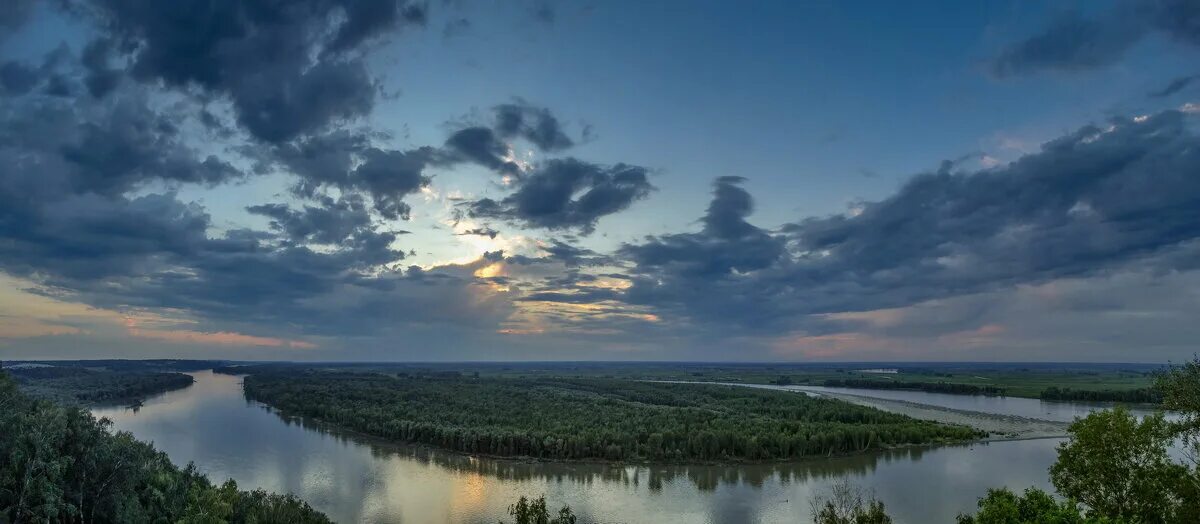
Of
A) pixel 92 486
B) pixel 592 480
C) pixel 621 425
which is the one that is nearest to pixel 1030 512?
pixel 592 480

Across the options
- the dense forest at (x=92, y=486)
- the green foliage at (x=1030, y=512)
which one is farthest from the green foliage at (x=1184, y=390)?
the dense forest at (x=92, y=486)

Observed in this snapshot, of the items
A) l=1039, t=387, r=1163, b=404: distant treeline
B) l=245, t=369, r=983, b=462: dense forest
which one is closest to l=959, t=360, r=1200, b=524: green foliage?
l=245, t=369, r=983, b=462: dense forest

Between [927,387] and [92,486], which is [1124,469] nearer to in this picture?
[92,486]

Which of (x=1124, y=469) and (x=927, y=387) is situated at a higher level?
(x=1124, y=469)

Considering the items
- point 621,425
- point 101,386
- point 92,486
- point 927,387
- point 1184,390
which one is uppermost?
point 1184,390

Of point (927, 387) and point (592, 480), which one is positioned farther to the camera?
point (927, 387)

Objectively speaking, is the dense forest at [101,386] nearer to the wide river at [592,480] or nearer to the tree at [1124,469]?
the wide river at [592,480]

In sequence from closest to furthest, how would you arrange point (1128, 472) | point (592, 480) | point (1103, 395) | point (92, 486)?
point (1128, 472)
point (92, 486)
point (592, 480)
point (1103, 395)
